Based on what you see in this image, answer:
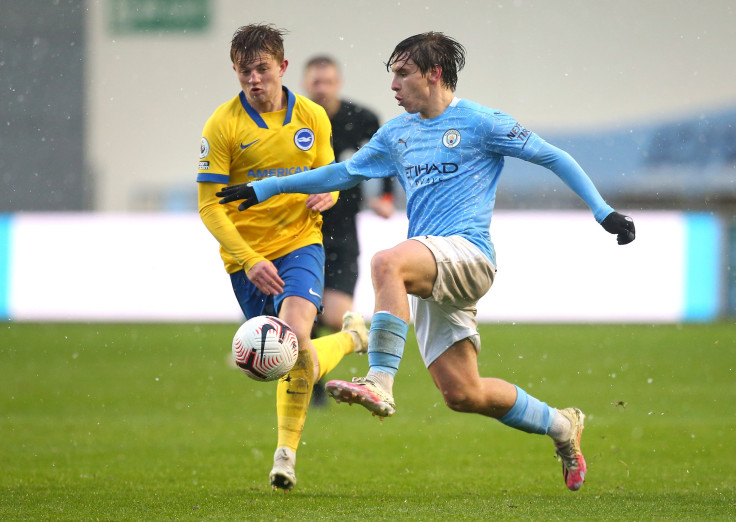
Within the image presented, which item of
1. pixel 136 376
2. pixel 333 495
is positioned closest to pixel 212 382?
pixel 136 376

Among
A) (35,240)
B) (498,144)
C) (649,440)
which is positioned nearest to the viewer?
(498,144)

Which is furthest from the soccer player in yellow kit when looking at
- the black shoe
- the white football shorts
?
the black shoe

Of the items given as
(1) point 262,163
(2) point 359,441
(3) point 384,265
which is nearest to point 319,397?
(2) point 359,441

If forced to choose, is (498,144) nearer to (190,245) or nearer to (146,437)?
(146,437)

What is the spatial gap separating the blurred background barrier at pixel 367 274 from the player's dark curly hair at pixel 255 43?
10.1 m

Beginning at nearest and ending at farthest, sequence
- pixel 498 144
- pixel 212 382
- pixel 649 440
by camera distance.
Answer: pixel 498 144, pixel 649 440, pixel 212 382

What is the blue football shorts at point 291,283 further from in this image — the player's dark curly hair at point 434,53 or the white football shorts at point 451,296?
the player's dark curly hair at point 434,53

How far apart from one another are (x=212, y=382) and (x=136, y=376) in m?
0.87

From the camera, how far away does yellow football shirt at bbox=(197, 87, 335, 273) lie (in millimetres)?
5199

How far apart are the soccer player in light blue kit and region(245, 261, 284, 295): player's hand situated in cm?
32

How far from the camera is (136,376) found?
1093 cm

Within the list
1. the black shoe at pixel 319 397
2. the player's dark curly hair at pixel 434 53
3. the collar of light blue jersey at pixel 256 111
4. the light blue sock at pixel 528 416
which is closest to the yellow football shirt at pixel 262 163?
the collar of light blue jersey at pixel 256 111

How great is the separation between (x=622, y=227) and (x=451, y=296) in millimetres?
770

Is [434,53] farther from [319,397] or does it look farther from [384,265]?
[319,397]
